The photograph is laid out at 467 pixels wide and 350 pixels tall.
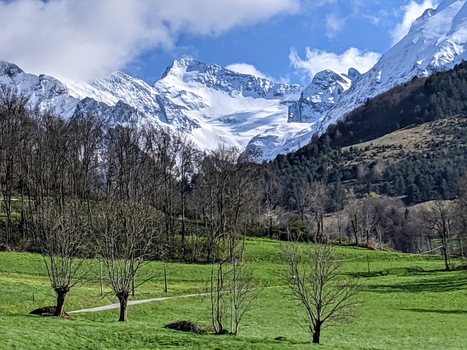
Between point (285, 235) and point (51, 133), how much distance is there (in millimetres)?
45038

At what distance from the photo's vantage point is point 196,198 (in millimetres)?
110062

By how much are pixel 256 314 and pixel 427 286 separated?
2586 centimetres

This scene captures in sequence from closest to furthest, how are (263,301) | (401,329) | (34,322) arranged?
(34,322), (401,329), (263,301)

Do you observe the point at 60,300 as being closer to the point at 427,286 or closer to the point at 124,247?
the point at 124,247

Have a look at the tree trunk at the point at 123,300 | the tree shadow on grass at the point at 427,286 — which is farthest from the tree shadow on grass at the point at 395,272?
the tree trunk at the point at 123,300

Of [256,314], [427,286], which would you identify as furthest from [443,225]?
[256,314]

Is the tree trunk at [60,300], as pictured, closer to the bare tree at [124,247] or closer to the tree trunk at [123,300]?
the bare tree at [124,247]

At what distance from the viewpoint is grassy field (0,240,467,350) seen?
29312 mm

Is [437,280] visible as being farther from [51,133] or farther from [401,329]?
[51,133]

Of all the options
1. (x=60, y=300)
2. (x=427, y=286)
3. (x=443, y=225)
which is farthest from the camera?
(x=443, y=225)

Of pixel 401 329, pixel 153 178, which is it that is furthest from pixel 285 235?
pixel 401 329

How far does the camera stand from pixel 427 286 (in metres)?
63.6

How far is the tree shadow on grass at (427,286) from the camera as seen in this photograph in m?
61.4

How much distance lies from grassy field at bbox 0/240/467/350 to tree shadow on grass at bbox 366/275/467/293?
0.35 feet
